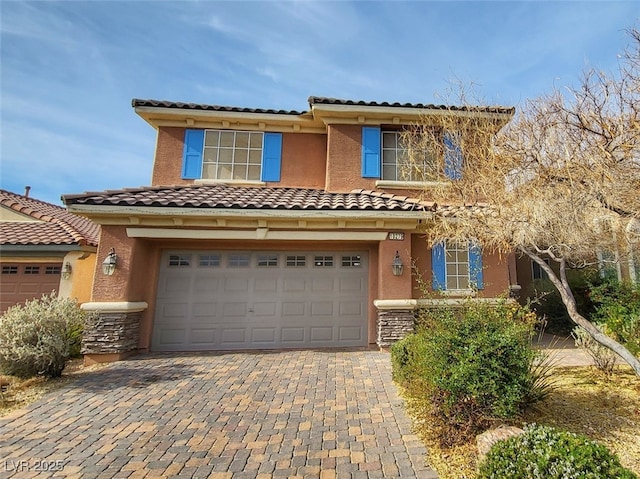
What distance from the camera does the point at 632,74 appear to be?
5996mm

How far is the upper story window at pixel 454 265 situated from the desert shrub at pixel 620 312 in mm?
2953

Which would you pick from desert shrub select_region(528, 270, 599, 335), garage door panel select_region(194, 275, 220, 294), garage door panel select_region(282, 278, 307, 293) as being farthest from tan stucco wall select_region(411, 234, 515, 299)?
garage door panel select_region(194, 275, 220, 294)

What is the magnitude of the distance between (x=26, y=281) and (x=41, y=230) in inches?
83.6

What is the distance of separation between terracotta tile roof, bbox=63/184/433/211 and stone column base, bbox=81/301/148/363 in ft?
8.86

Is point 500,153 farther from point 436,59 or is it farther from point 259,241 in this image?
point 259,241

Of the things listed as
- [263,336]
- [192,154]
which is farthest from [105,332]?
[192,154]

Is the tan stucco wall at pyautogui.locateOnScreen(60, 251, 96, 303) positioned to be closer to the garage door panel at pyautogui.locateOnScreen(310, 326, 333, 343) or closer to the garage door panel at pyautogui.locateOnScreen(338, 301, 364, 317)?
the garage door panel at pyautogui.locateOnScreen(310, 326, 333, 343)

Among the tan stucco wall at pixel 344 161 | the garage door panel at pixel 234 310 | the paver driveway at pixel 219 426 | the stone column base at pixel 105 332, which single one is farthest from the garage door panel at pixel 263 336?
the tan stucco wall at pixel 344 161

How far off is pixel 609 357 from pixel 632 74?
220 inches

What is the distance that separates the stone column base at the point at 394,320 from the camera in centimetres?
856

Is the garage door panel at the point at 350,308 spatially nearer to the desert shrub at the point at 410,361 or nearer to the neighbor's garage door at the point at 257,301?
the neighbor's garage door at the point at 257,301

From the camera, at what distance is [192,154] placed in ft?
37.2

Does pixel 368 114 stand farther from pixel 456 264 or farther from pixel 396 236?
pixel 456 264

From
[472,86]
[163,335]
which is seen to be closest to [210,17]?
[472,86]
